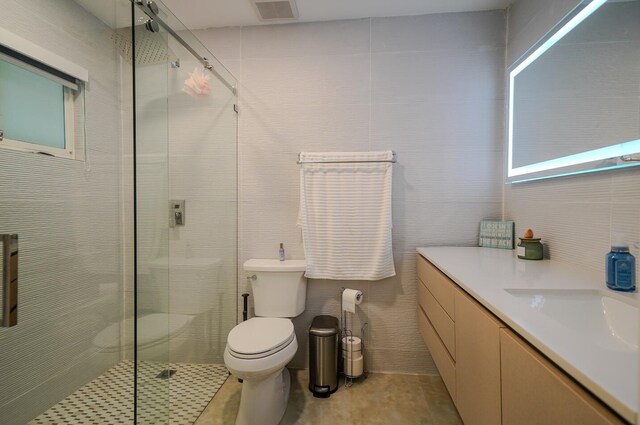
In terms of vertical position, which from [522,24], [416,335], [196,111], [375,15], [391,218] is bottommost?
[416,335]

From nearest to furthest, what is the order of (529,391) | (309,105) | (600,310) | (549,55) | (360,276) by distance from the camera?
(529,391) → (600,310) → (549,55) → (360,276) → (309,105)

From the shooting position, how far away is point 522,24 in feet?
4.95

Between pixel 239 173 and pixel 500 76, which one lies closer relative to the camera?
pixel 500 76

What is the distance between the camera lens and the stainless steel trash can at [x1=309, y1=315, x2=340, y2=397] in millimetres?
1562

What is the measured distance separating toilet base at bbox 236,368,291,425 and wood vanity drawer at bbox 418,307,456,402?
2.67 ft

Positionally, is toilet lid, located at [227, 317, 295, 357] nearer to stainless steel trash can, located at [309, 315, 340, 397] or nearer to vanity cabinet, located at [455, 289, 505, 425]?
stainless steel trash can, located at [309, 315, 340, 397]

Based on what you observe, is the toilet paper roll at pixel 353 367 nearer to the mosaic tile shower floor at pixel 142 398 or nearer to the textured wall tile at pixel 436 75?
the mosaic tile shower floor at pixel 142 398

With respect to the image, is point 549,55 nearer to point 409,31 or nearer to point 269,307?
point 409,31

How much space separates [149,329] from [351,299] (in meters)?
1.05

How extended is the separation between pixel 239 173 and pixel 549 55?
6.00 feet

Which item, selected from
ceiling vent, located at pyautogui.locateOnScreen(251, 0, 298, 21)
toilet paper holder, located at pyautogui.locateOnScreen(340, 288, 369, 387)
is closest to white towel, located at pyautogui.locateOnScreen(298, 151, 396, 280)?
toilet paper holder, located at pyautogui.locateOnScreen(340, 288, 369, 387)

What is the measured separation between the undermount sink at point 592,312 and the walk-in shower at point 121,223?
58.2 inches

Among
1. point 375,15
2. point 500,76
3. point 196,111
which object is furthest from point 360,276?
point 375,15

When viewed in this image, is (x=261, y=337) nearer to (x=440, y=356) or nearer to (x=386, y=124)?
(x=440, y=356)
